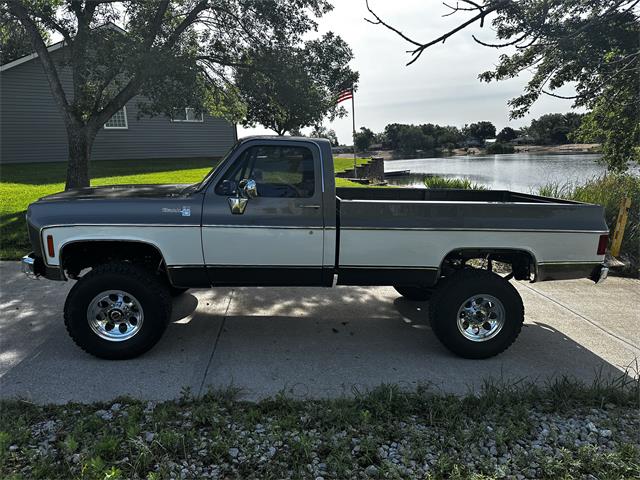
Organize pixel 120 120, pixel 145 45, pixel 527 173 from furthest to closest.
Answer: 1. pixel 120 120
2. pixel 527 173
3. pixel 145 45

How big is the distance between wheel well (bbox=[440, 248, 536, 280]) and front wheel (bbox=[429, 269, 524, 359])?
18cm

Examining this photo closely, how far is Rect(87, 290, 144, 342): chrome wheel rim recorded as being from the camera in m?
3.91

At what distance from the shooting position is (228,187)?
3.97m

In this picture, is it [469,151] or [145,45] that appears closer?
[145,45]

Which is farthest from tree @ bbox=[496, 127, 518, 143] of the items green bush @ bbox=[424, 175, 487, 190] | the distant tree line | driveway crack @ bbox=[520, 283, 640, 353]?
driveway crack @ bbox=[520, 283, 640, 353]

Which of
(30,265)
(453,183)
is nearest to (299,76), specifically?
(30,265)

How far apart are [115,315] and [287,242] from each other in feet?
5.40

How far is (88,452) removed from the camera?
8.87ft

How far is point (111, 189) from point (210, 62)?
6.26m

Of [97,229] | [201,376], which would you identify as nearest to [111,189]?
[97,229]

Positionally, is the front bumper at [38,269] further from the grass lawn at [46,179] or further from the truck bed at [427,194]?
the grass lawn at [46,179]

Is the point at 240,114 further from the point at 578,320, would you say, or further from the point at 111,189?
the point at 578,320

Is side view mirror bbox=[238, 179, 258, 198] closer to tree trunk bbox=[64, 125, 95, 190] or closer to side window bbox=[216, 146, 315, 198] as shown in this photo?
side window bbox=[216, 146, 315, 198]

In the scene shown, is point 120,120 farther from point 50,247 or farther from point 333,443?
point 333,443
